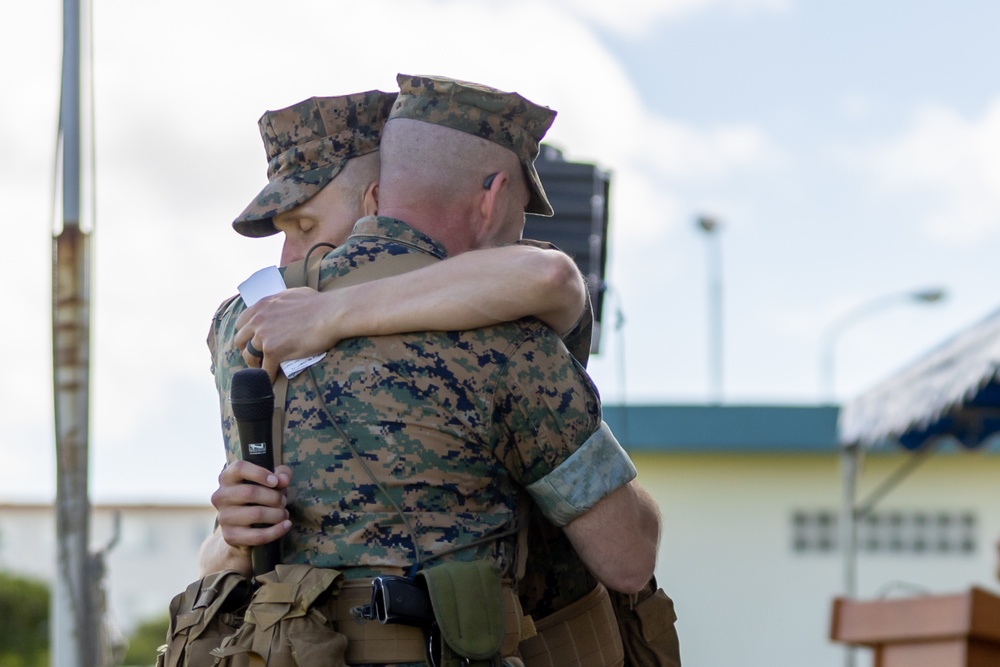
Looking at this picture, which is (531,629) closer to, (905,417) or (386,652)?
(386,652)

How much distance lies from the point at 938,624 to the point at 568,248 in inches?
106

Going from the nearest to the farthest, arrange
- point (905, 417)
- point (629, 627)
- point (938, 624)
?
1. point (629, 627)
2. point (938, 624)
3. point (905, 417)

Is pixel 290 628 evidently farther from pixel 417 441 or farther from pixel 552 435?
pixel 552 435

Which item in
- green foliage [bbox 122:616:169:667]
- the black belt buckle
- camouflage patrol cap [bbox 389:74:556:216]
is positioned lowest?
green foliage [bbox 122:616:169:667]

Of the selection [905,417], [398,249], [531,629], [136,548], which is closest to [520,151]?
[398,249]

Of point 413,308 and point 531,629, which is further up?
point 413,308

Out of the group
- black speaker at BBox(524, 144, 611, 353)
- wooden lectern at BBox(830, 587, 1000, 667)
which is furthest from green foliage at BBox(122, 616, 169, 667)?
black speaker at BBox(524, 144, 611, 353)

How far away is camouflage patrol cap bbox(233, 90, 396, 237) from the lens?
3.38m

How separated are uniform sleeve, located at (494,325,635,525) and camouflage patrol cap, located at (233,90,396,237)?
1.00 metres

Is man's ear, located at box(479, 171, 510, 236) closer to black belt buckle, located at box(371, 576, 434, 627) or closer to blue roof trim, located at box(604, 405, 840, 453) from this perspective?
black belt buckle, located at box(371, 576, 434, 627)

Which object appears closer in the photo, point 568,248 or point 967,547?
Result: point 568,248

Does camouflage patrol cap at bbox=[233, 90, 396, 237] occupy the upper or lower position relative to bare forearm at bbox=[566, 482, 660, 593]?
upper

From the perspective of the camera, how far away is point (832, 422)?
21.5m

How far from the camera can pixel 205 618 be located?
8.59 feet
